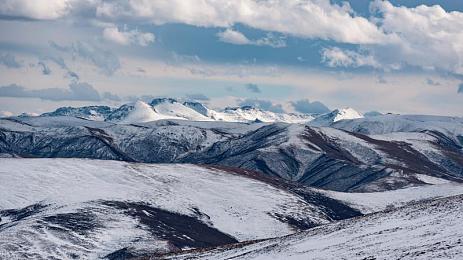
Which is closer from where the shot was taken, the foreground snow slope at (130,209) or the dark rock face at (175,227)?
the foreground snow slope at (130,209)

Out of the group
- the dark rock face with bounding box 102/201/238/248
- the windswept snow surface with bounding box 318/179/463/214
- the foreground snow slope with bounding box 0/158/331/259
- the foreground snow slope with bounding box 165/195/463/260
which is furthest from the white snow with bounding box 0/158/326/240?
the foreground snow slope with bounding box 165/195/463/260

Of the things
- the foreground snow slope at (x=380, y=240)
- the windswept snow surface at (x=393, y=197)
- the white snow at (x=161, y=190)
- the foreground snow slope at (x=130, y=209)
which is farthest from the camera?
the windswept snow surface at (x=393, y=197)

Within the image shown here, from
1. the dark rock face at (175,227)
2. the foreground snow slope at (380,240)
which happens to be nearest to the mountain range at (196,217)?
the foreground snow slope at (380,240)

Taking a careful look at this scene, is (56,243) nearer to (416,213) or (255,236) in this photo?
(255,236)

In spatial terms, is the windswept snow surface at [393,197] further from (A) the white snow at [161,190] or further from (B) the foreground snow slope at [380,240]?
(B) the foreground snow slope at [380,240]

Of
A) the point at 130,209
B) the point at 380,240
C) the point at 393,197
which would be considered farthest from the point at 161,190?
the point at 380,240

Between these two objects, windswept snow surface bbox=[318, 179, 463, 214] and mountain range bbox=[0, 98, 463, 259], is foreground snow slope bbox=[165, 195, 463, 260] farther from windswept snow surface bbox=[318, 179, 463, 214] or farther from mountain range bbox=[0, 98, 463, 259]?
windswept snow surface bbox=[318, 179, 463, 214]
